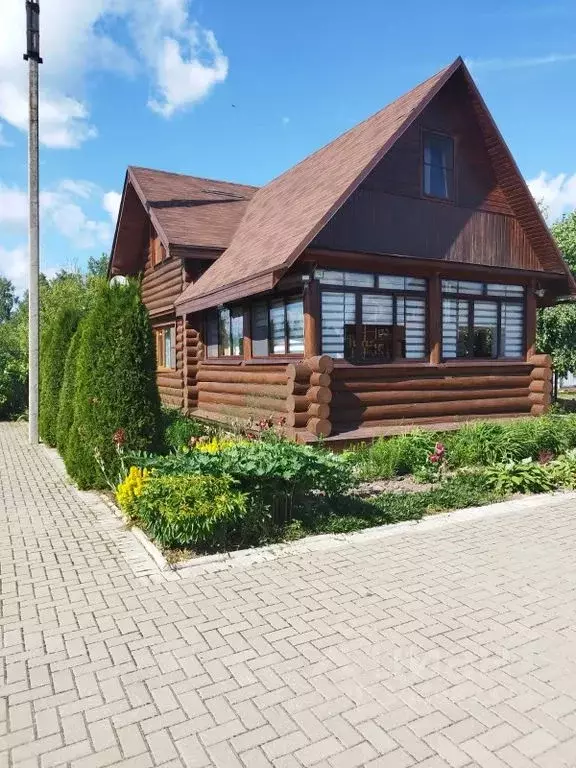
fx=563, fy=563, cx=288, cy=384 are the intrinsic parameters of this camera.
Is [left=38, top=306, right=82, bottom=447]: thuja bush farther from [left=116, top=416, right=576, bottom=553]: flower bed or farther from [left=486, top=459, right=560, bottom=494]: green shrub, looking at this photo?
[left=486, top=459, right=560, bottom=494]: green shrub

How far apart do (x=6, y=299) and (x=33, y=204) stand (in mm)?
91754

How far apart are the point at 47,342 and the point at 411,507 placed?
1165 centimetres

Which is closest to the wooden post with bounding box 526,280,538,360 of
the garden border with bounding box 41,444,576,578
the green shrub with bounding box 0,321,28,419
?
the garden border with bounding box 41,444,576,578

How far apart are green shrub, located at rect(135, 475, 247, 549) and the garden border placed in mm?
206

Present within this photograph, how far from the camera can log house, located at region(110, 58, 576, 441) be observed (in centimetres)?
1042

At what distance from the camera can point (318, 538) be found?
237 inches

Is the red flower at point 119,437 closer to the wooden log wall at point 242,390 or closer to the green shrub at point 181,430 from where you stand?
the wooden log wall at point 242,390

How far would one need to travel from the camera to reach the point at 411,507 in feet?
23.1

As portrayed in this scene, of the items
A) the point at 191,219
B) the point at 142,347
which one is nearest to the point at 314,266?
the point at 142,347

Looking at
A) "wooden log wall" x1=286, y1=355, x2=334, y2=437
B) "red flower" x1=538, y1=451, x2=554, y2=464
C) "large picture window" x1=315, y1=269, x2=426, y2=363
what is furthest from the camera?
"large picture window" x1=315, y1=269, x2=426, y2=363

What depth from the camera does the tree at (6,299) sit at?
Result: 9375 centimetres

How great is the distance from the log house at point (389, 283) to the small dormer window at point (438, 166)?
0.03 m

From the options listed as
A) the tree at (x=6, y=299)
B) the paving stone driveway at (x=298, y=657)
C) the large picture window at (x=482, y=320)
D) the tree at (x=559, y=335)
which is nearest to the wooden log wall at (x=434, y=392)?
the large picture window at (x=482, y=320)

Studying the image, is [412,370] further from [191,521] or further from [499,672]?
[499,672]
